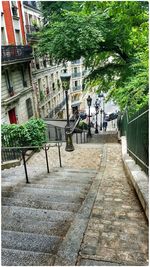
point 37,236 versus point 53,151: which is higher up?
point 37,236

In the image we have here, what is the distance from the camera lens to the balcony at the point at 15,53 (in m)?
14.2

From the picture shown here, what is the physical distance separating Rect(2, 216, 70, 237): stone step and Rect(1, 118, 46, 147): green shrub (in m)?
6.94

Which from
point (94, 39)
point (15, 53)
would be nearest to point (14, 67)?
point (15, 53)

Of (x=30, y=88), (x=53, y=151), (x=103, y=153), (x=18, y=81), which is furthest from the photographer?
(x=30, y=88)

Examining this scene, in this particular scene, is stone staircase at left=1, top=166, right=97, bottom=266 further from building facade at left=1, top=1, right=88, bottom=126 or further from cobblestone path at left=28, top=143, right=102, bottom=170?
building facade at left=1, top=1, right=88, bottom=126

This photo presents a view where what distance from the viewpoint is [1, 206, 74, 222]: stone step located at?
3593 mm

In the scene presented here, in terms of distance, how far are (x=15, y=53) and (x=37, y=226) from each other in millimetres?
14586

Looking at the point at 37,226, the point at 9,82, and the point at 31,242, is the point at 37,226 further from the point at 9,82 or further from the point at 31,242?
the point at 9,82

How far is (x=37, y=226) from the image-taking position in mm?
3357

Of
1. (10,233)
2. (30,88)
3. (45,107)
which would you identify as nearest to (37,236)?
(10,233)

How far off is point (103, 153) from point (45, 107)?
49.3 feet

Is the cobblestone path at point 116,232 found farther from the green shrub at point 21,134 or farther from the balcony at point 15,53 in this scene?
the balcony at point 15,53

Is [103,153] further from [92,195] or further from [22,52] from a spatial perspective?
[22,52]

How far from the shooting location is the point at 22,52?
16703 mm
